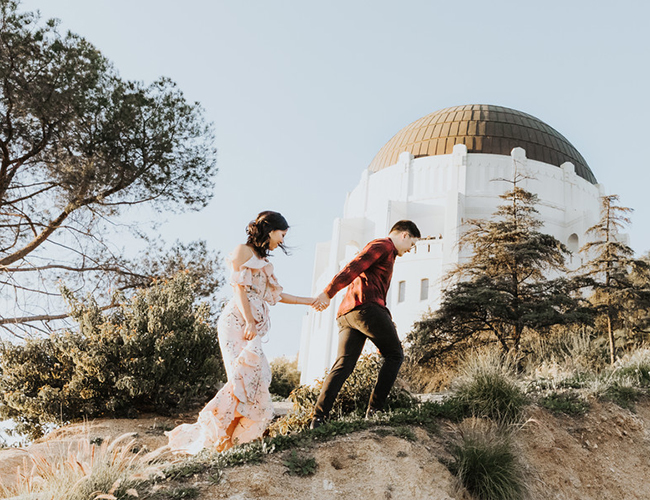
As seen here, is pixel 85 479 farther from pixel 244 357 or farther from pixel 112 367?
pixel 112 367

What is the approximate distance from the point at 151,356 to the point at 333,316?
25081 millimetres

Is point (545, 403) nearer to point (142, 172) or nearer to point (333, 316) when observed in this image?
point (142, 172)

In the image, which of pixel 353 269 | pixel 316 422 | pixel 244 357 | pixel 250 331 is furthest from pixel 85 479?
pixel 353 269

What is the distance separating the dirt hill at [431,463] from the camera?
502 centimetres

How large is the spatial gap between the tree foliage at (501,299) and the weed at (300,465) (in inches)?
457

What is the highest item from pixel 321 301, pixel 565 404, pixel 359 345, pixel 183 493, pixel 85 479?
pixel 321 301

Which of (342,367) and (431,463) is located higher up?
(342,367)

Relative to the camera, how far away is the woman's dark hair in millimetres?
5762

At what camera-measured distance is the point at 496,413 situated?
664 cm

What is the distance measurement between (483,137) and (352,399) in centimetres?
3416

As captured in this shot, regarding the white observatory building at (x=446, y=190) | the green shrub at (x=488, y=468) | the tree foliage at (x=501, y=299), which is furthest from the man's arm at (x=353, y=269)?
the white observatory building at (x=446, y=190)

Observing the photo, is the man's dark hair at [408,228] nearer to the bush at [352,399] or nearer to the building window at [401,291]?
the bush at [352,399]

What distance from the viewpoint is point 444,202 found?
36188mm

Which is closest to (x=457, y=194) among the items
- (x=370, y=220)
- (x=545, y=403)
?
(x=370, y=220)
